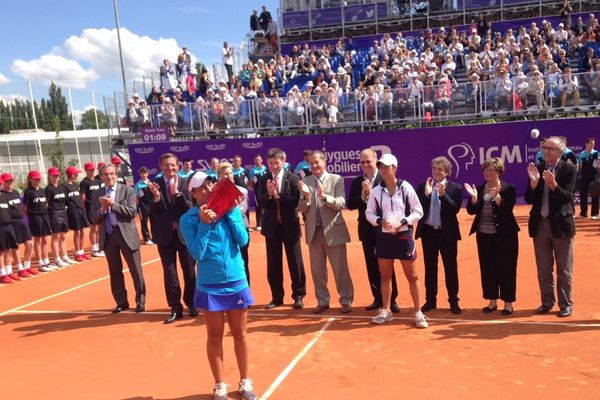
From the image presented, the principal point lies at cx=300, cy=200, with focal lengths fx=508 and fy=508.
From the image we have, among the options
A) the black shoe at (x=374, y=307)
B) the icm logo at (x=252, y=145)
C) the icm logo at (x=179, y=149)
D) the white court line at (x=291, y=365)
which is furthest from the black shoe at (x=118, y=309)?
the icm logo at (x=179, y=149)

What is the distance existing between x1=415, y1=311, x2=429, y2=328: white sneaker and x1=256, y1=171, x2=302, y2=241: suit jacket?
2.02m

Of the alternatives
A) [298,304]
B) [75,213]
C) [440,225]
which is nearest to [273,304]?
[298,304]

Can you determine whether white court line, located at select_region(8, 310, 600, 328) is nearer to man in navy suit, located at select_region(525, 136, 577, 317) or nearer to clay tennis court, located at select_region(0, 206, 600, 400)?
clay tennis court, located at select_region(0, 206, 600, 400)

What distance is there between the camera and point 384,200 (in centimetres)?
616

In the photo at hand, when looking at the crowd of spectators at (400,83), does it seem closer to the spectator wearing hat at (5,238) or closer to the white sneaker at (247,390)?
the spectator wearing hat at (5,238)

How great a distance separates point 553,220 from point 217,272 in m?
4.29

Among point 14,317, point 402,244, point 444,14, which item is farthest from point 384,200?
point 444,14

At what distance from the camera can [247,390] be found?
4.55 meters

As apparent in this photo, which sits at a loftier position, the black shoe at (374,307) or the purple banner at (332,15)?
the purple banner at (332,15)

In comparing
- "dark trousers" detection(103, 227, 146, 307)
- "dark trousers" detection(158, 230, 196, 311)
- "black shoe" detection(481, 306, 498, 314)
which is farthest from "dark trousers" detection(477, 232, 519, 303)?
"dark trousers" detection(103, 227, 146, 307)

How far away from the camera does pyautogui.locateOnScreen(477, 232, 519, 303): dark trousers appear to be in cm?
646

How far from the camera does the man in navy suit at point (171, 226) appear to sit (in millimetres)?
6938

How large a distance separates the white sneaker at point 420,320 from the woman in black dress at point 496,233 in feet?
3.43

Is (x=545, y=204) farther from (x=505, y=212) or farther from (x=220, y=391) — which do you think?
(x=220, y=391)
